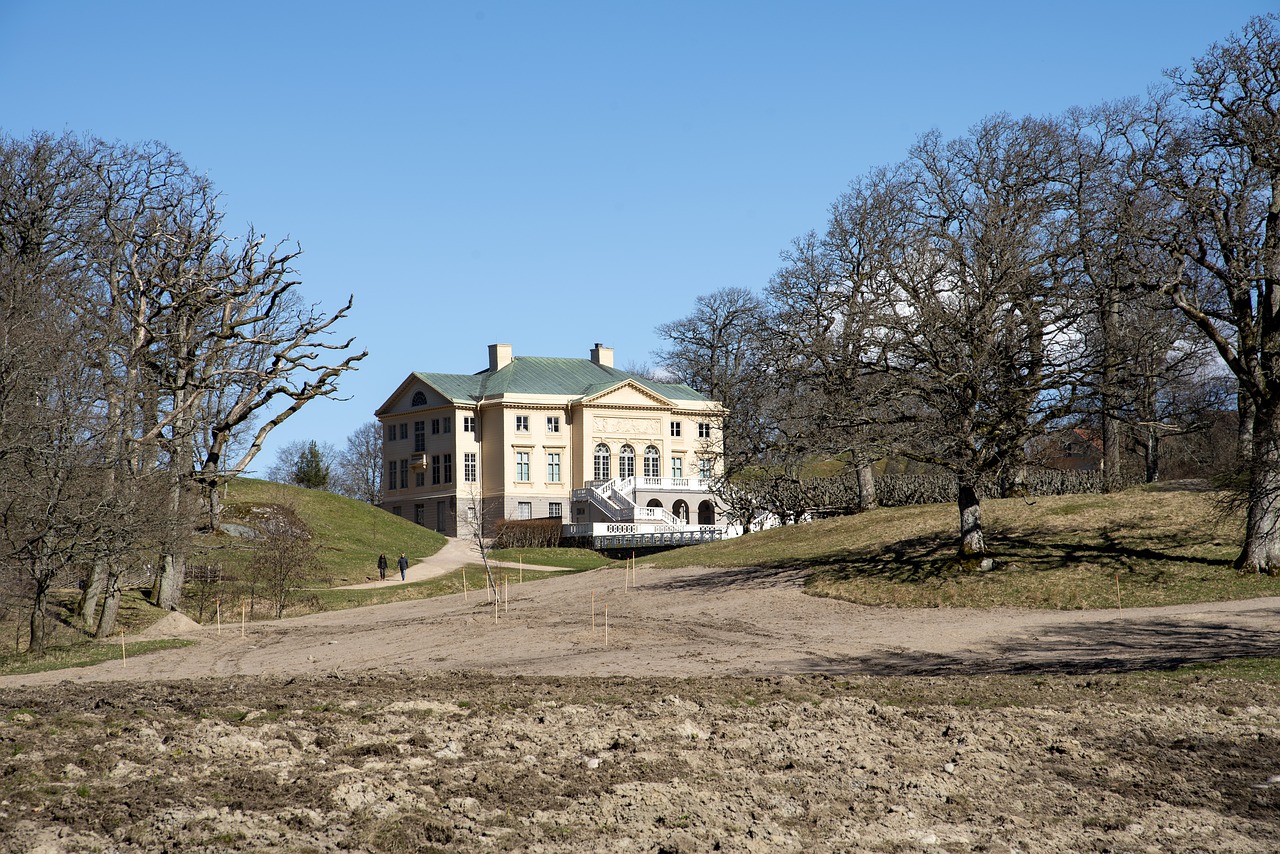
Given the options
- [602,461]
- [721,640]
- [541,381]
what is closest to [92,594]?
[721,640]

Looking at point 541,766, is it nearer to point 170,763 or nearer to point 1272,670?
point 170,763

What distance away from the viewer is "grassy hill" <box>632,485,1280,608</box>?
82.5 ft

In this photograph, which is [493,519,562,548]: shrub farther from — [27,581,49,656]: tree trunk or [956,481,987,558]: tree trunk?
[27,581,49,656]: tree trunk

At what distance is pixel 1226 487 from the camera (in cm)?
2614

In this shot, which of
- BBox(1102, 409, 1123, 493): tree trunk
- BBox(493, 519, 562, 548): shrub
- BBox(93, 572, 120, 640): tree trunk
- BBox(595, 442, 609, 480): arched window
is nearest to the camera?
BBox(93, 572, 120, 640): tree trunk

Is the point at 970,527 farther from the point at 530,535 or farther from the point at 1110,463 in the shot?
the point at 530,535

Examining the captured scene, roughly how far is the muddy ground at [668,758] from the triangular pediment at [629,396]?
5617 cm

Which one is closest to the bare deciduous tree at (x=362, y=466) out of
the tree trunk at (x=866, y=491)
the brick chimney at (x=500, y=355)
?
the brick chimney at (x=500, y=355)

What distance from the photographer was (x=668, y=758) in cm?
1086

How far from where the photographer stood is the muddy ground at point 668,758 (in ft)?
28.8

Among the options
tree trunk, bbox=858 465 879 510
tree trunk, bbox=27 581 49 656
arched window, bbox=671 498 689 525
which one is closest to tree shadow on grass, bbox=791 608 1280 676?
tree trunk, bbox=27 581 49 656

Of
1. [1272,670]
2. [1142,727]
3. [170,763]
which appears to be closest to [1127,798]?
[1142,727]

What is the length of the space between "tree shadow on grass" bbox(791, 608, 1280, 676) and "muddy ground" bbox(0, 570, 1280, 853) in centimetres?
13

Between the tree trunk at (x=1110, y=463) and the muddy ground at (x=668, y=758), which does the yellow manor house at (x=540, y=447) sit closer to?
the tree trunk at (x=1110, y=463)
